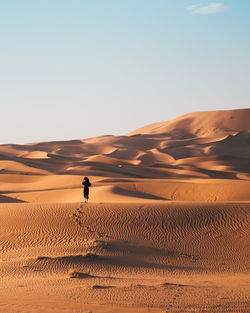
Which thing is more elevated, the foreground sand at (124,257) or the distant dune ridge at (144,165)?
the distant dune ridge at (144,165)

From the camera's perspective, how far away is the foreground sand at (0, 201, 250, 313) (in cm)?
930

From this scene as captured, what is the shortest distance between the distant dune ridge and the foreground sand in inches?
287

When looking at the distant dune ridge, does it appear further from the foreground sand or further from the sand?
the foreground sand

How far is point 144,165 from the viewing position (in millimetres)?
70750

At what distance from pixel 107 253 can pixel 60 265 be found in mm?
2230

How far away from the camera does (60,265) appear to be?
1320 centimetres

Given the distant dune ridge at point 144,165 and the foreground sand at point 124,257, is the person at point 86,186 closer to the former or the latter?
the foreground sand at point 124,257

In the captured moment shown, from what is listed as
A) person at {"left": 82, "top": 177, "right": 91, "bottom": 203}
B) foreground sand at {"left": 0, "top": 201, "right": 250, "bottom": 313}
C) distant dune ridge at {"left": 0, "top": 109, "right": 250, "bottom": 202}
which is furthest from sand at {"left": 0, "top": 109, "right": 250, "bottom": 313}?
person at {"left": 82, "top": 177, "right": 91, "bottom": 203}

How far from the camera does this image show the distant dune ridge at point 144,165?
34188mm

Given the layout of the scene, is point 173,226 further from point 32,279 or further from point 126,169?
point 126,169

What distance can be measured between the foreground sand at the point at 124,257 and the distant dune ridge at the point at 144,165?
729 centimetres

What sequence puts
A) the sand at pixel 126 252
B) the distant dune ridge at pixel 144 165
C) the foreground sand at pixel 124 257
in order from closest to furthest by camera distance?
the foreground sand at pixel 124 257
the sand at pixel 126 252
the distant dune ridge at pixel 144 165

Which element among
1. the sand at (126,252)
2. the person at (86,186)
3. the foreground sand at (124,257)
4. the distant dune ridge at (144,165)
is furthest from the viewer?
the distant dune ridge at (144,165)

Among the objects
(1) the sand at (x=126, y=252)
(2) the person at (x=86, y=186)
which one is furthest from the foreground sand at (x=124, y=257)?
(2) the person at (x=86, y=186)
